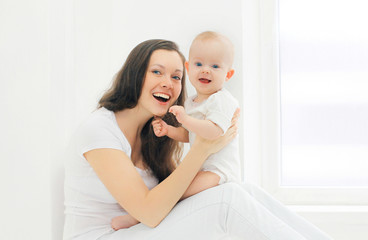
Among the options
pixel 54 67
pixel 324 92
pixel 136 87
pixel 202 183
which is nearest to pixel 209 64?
pixel 136 87

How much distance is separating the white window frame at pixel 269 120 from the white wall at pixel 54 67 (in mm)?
304

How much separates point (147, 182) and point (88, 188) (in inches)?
8.6

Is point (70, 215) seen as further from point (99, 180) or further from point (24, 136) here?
point (24, 136)

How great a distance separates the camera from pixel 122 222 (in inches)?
45.9

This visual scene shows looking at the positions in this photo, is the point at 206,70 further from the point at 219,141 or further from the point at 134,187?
the point at 134,187

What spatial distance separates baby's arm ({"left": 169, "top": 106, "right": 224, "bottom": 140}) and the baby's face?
18 cm

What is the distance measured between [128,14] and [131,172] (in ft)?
2.74

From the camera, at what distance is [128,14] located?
1632 mm

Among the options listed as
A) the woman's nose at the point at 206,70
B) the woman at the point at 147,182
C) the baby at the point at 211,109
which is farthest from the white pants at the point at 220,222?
the woman's nose at the point at 206,70

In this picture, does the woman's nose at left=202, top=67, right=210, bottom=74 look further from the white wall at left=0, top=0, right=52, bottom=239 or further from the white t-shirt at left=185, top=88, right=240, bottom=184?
the white wall at left=0, top=0, right=52, bottom=239

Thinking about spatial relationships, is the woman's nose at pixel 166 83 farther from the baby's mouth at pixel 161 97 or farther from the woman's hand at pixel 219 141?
the woman's hand at pixel 219 141

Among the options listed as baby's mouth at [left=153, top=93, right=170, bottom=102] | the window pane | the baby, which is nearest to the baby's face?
the baby

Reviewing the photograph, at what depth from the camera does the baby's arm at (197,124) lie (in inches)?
44.9

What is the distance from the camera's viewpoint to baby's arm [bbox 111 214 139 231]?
3.83 feet
